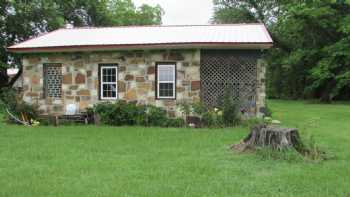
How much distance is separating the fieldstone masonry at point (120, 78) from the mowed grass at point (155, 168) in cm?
311

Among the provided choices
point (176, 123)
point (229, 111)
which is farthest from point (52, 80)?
point (229, 111)

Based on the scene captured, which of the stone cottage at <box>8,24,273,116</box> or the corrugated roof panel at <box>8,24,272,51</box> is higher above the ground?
the corrugated roof panel at <box>8,24,272,51</box>

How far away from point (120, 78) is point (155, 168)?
24.9 ft

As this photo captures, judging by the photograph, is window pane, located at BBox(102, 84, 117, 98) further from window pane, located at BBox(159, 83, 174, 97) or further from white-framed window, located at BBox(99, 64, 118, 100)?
window pane, located at BBox(159, 83, 174, 97)

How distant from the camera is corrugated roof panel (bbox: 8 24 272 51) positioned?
1352 centimetres

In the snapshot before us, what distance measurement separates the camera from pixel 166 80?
1388 cm

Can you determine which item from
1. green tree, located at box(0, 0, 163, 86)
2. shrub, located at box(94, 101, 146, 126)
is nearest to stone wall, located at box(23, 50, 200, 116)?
shrub, located at box(94, 101, 146, 126)

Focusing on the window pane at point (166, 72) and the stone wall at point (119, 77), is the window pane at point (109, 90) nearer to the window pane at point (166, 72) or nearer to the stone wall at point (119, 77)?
the stone wall at point (119, 77)

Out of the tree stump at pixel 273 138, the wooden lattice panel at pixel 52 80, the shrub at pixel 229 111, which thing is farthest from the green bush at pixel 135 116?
the tree stump at pixel 273 138

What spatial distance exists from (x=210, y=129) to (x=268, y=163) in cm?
510

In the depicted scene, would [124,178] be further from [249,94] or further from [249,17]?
[249,17]

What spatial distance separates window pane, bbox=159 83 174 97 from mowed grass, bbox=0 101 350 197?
3170mm

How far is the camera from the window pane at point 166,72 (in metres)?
13.8

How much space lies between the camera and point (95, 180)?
6105mm
